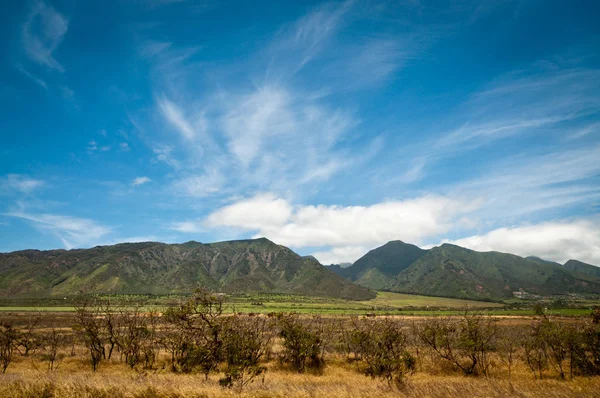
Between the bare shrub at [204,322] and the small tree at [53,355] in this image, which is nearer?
the bare shrub at [204,322]

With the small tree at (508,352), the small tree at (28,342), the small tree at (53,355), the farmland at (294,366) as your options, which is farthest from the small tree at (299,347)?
the small tree at (28,342)

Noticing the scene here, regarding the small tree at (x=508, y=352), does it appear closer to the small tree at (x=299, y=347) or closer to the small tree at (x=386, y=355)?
the small tree at (x=386, y=355)

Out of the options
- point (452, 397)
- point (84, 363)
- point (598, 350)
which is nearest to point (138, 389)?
point (452, 397)

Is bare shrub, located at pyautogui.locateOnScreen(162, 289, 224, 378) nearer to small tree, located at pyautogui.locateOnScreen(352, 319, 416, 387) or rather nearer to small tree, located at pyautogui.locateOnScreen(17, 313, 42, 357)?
small tree, located at pyautogui.locateOnScreen(352, 319, 416, 387)

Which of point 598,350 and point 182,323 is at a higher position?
point 182,323

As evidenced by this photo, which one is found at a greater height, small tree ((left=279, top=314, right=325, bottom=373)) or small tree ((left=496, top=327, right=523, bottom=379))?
small tree ((left=279, top=314, right=325, bottom=373))

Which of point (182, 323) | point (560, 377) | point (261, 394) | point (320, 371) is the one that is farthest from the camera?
point (320, 371)

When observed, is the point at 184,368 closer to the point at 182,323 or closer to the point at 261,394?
the point at 182,323

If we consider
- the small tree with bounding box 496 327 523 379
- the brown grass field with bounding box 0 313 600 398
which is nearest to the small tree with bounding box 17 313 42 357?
the brown grass field with bounding box 0 313 600 398

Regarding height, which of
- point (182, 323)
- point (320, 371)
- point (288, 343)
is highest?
point (182, 323)

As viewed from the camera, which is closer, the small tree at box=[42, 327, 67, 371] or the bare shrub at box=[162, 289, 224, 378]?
the bare shrub at box=[162, 289, 224, 378]

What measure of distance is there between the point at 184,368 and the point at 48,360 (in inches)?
A: 773

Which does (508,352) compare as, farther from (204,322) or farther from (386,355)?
(204,322)

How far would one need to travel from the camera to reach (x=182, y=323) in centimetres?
2381
